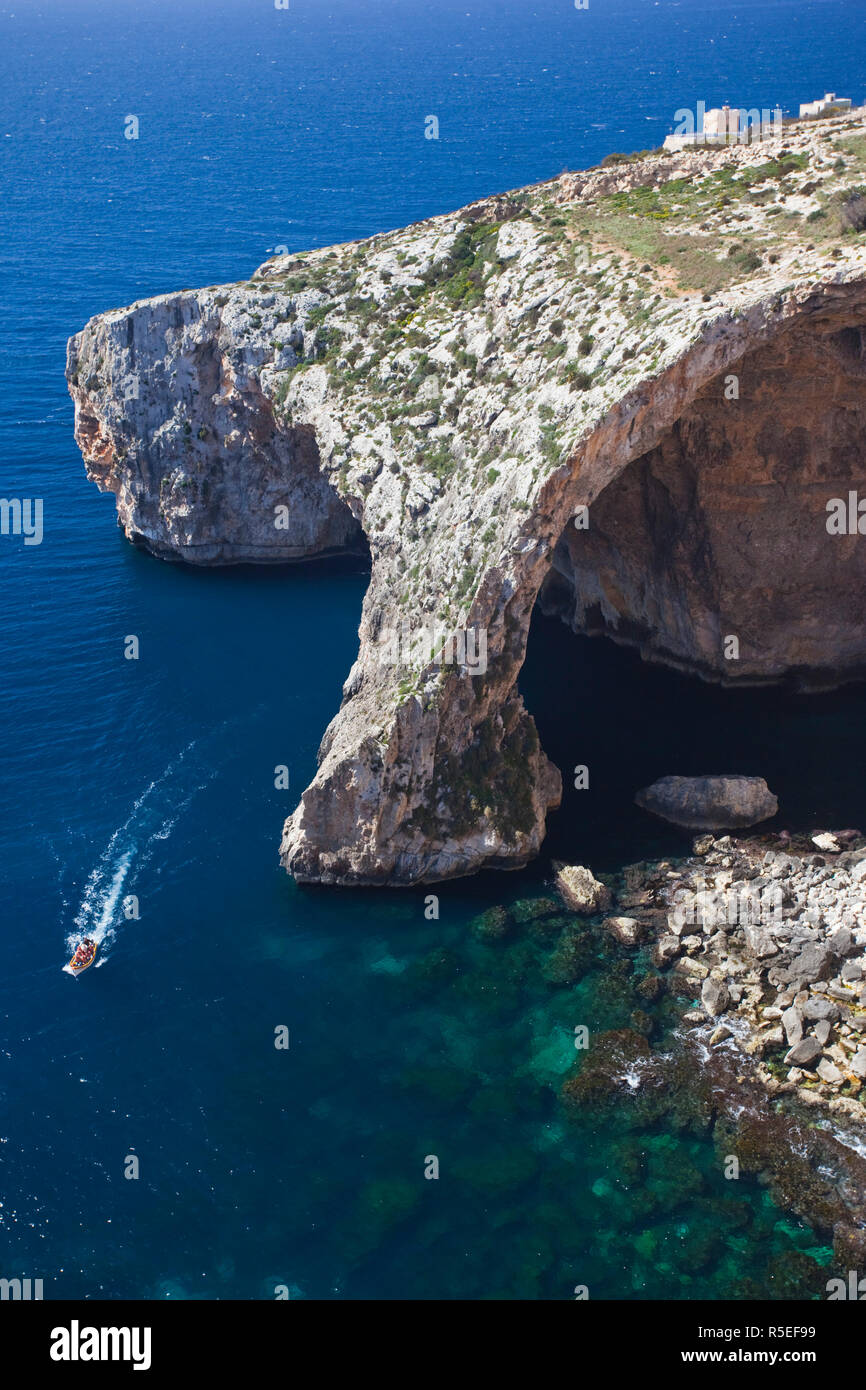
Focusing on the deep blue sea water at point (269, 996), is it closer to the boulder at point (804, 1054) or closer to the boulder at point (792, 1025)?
the boulder at point (804, 1054)

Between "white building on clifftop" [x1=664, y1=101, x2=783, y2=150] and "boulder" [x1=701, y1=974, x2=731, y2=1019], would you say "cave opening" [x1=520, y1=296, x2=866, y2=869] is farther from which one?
"white building on clifftop" [x1=664, y1=101, x2=783, y2=150]

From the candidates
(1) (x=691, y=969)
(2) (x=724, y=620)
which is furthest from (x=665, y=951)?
(2) (x=724, y=620)

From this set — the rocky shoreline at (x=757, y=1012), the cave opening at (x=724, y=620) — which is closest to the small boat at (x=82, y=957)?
the rocky shoreline at (x=757, y=1012)

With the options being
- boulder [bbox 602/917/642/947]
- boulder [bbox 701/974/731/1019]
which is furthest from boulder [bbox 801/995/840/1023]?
boulder [bbox 602/917/642/947]

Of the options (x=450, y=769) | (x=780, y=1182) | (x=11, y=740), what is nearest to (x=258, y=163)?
(x=11, y=740)

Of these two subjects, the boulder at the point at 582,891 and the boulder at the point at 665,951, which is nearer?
the boulder at the point at 665,951

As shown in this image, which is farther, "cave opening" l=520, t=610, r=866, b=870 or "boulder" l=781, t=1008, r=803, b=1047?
"cave opening" l=520, t=610, r=866, b=870

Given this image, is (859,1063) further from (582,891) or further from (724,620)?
(724,620)
